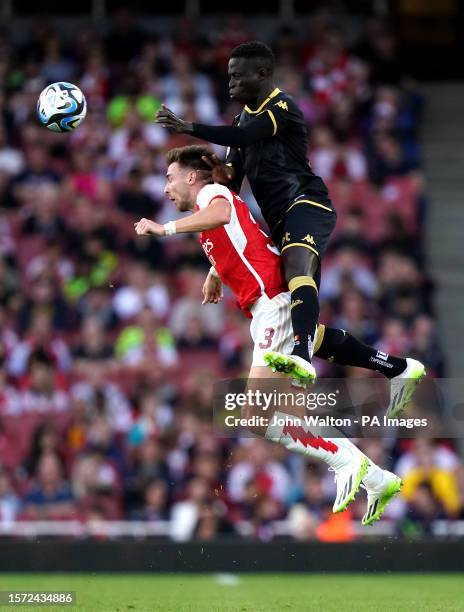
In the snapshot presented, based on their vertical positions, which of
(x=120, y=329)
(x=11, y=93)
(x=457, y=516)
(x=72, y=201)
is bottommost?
(x=457, y=516)

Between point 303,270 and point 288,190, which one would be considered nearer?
point 303,270

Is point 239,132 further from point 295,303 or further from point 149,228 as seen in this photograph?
point 295,303

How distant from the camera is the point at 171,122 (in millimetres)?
8938

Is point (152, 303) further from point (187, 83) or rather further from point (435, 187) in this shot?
point (435, 187)

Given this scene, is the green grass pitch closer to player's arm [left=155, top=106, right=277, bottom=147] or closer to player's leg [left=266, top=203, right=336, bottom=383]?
player's leg [left=266, top=203, right=336, bottom=383]

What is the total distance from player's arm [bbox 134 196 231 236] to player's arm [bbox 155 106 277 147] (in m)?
0.47

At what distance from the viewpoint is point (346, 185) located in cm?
1756

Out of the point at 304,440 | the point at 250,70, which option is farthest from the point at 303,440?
the point at 250,70

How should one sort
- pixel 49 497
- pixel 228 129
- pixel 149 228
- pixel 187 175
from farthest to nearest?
pixel 49 497 → pixel 187 175 → pixel 228 129 → pixel 149 228

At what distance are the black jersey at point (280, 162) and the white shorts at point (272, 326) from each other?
557mm

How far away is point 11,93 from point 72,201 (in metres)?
2.15

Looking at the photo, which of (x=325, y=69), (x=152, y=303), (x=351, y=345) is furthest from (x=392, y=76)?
(x=351, y=345)

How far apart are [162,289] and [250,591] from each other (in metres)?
5.54

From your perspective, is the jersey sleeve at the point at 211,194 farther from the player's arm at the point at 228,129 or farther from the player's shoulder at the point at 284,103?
the player's shoulder at the point at 284,103
